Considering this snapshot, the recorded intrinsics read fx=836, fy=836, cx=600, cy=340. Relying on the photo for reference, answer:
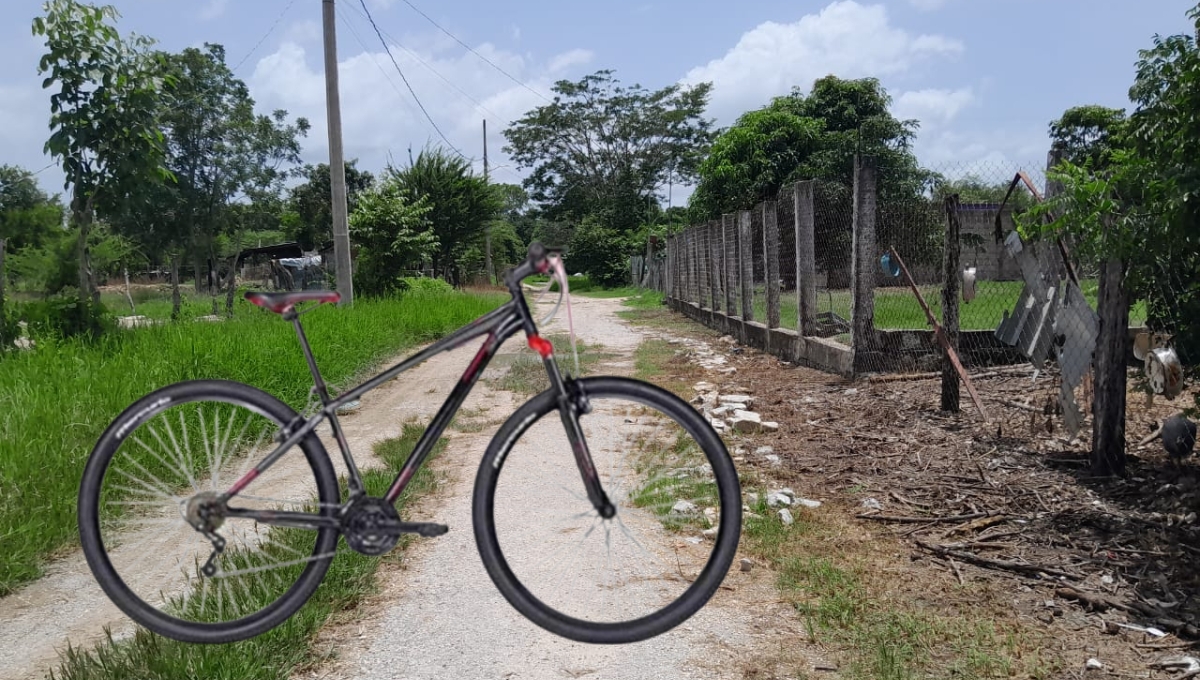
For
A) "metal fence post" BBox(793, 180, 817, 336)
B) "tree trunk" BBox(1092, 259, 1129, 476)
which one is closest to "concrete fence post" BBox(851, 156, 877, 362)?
"metal fence post" BBox(793, 180, 817, 336)

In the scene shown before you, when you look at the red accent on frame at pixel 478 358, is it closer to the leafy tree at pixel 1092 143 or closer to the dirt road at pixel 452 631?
the dirt road at pixel 452 631

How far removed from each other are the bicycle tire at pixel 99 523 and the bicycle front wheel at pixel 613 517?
1.08 feet

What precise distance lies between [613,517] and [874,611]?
2.33 meters

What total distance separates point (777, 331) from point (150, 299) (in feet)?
106

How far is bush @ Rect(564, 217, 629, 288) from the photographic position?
40.8m

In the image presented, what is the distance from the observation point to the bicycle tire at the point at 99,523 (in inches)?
64.4

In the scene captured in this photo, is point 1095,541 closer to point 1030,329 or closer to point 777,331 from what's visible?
point 1030,329

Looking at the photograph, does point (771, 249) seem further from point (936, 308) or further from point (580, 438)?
point (580, 438)

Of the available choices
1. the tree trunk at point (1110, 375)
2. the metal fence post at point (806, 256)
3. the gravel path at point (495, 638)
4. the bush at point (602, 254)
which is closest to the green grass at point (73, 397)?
the gravel path at point (495, 638)

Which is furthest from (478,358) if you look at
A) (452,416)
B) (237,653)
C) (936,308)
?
(936,308)

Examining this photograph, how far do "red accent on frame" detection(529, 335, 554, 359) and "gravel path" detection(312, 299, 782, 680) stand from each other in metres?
1.21

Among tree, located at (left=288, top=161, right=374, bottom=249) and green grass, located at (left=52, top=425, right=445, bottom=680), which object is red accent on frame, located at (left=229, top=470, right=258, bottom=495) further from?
tree, located at (left=288, top=161, right=374, bottom=249)

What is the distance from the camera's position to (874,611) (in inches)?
141

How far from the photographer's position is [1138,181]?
154 inches
